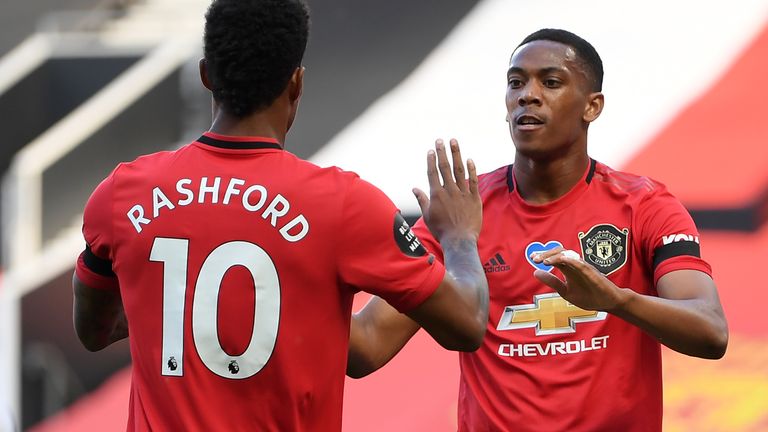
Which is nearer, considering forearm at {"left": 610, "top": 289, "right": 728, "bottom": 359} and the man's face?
forearm at {"left": 610, "top": 289, "right": 728, "bottom": 359}

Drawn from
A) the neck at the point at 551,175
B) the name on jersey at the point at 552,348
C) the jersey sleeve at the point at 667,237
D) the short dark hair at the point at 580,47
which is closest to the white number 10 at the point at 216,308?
the name on jersey at the point at 552,348

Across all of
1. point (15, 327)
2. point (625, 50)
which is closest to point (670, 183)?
point (625, 50)

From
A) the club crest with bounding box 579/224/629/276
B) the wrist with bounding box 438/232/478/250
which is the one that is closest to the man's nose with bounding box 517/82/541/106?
the club crest with bounding box 579/224/629/276

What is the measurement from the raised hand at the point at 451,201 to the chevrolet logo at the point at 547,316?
788mm

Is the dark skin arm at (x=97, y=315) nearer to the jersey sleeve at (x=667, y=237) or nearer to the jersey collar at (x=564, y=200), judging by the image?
the jersey collar at (x=564, y=200)

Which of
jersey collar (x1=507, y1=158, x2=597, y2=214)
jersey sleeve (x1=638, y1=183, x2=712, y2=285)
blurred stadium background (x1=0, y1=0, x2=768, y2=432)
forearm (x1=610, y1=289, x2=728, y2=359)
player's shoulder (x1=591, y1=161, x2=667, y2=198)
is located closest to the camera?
forearm (x1=610, y1=289, x2=728, y2=359)

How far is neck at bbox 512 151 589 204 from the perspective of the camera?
11.3ft

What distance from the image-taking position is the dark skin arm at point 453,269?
7.49ft

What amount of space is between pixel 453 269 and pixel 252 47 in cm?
64

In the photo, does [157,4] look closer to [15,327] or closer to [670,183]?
[15,327]

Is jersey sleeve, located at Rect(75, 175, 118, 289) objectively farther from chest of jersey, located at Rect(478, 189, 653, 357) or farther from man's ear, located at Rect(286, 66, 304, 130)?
chest of jersey, located at Rect(478, 189, 653, 357)

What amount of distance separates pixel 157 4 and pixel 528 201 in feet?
14.6

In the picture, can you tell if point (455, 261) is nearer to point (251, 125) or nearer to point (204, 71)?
point (251, 125)

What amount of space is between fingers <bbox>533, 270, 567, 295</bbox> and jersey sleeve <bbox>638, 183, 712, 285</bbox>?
1.59 feet
